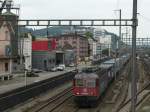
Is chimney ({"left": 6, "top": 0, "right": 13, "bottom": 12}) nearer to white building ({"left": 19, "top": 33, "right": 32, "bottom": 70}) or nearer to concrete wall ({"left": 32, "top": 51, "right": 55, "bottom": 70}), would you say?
white building ({"left": 19, "top": 33, "right": 32, "bottom": 70})

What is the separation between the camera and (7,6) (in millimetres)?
75188

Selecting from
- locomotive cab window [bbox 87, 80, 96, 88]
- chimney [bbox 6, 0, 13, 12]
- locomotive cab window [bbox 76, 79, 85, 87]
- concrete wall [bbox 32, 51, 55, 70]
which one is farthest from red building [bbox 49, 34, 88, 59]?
locomotive cab window [bbox 87, 80, 96, 88]

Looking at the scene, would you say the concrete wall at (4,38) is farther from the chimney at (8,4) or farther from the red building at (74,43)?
the red building at (74,43)

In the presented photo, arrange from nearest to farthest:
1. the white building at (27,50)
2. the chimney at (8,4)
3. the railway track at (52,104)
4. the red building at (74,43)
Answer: the railway track at (52,104), the chimney at (8,4), the white building at (27,50), the red building at (74,43)

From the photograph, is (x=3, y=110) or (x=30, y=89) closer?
(x=3, y=110)

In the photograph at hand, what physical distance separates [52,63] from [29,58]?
12448 mm

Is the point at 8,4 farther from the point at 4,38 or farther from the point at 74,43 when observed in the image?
the point at 74,43

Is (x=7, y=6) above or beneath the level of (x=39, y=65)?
above

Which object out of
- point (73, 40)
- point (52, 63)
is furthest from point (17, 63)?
point (73, 40)

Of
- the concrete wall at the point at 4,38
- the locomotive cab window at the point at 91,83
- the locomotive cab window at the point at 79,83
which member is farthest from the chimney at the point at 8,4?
the locomotive cab window at the point at 91,83

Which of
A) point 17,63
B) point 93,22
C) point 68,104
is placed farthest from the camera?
point 17,63

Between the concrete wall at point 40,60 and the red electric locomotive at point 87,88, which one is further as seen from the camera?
the concrete wall at point 40,60

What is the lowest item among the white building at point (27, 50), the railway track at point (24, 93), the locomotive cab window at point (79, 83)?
the railway track at point (24, 93)

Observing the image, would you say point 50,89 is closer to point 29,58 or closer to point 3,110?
point 3,110
